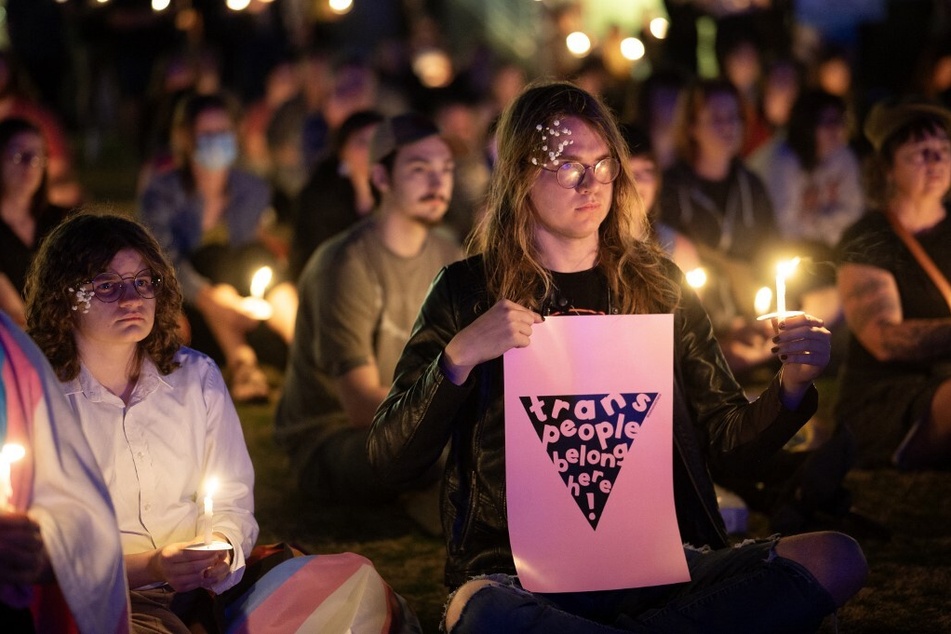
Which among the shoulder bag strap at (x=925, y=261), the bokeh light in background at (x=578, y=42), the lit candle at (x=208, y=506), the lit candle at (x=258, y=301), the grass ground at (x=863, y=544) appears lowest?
the grass ground at (x=863, y=544)

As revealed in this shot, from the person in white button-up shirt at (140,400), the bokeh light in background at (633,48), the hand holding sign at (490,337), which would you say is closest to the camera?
the hand holding sign at (490,337)

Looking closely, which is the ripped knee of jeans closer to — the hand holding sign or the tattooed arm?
the hand holding sign

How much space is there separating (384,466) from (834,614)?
48.2 inches

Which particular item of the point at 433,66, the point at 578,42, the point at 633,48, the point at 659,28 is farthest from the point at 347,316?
the point at 433,66

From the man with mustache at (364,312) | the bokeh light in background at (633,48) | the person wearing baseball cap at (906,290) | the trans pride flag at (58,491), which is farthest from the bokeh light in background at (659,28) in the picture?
the trans pride flag at (58,491)

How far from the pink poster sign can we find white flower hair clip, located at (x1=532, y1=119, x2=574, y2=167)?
42cm

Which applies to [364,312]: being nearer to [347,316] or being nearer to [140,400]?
[347,316]

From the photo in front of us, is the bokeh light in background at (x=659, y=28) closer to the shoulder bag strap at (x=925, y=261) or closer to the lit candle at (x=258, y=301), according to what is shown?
the shoulder bag strap at (x=925, y=261)

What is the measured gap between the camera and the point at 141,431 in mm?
3398

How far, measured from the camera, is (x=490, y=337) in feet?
10.6

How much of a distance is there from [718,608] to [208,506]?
1242 mm

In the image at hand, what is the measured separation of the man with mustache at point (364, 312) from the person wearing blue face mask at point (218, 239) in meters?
1.87

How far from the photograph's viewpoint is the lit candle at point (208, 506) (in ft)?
10.1

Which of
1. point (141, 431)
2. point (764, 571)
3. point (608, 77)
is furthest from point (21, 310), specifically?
point (608, 77)
